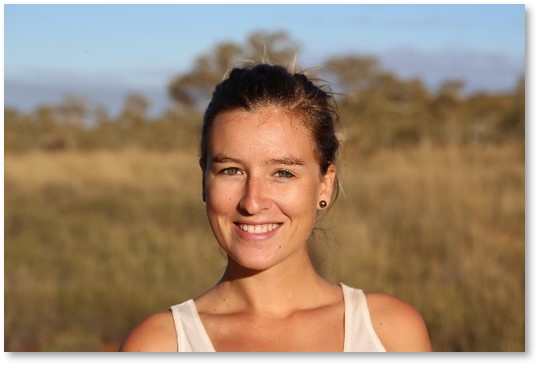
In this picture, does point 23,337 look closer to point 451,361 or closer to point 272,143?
point 451,361

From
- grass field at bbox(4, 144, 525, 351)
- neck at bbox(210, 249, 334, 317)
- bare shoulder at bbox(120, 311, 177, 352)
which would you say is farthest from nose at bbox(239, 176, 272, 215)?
grass field at bbox(4, 144, 525, 351)

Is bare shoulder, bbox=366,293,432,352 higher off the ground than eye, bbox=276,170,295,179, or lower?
lower

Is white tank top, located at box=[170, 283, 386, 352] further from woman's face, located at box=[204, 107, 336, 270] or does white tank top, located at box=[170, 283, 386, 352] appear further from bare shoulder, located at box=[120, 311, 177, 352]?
woman's face, located at box=[204, 107, 336, 270]

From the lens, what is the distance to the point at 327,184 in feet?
6.49

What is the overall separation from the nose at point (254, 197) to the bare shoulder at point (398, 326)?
0.29 meters

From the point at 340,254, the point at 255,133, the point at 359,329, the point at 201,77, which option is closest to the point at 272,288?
the point at 359,329

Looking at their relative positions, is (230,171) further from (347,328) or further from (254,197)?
(347,328)

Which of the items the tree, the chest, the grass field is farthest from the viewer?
the tree

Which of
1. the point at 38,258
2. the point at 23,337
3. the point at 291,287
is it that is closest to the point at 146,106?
the point at 38,258

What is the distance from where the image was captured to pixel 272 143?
1.85 m

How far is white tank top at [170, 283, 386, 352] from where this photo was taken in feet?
5.97

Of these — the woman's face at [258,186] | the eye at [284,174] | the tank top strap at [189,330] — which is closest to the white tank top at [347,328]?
the tank top strap at [189,330]

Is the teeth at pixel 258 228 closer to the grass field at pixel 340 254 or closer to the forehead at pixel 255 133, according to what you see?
the forehead at pixel 255 133

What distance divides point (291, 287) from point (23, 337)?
149 inches
